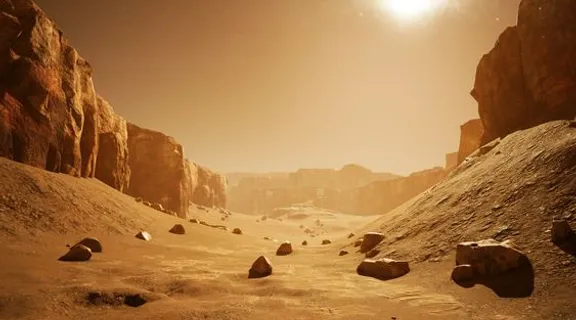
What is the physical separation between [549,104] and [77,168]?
20961 millimetres

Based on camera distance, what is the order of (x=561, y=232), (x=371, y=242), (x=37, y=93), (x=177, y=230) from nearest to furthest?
(x=561, y=232), (x=371, y=242), (x=37, y=93), (x=177, y=230)

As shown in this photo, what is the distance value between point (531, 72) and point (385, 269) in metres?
13.0

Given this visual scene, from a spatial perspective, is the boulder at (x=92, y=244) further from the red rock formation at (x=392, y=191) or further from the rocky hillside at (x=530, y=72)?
the red rock formation at (x=392, y=191)

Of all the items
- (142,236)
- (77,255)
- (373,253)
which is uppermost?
(142,236)

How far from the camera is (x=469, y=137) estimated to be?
86.2 feet

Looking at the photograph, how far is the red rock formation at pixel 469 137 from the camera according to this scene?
1012 inches

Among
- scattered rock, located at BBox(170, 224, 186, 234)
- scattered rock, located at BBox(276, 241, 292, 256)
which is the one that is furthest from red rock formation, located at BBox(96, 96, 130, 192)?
scattered rock, located at BBox(276, 241, 292, 256)

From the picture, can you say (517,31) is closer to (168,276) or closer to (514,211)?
(514,211)

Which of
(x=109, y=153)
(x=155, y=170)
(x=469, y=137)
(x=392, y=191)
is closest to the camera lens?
(x=109, y=153)

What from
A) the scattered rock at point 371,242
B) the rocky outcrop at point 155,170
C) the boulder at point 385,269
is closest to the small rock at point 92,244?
the boulder at point 385,269

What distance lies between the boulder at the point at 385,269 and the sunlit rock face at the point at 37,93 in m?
12.3

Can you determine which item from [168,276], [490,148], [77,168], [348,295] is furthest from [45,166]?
[490,148]

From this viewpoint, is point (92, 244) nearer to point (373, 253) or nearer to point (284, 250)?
point (284, 250)

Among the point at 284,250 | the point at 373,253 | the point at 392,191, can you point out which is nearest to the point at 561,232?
the point at 373,253
